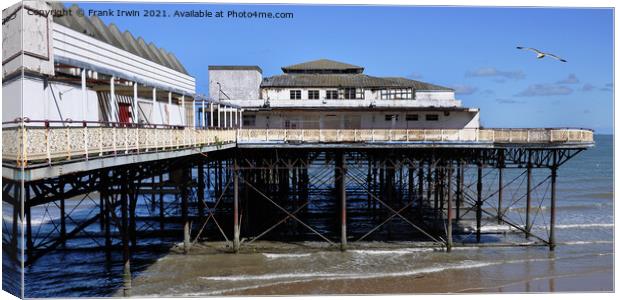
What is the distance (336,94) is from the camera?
3164 cm

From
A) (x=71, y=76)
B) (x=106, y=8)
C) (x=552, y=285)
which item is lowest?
(x=552, y=285)

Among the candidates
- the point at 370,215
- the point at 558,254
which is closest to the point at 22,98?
the point at 558,254

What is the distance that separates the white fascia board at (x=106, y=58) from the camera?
16094mm

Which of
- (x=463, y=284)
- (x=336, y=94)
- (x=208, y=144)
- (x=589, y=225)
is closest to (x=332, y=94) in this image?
(x=336, y=94)

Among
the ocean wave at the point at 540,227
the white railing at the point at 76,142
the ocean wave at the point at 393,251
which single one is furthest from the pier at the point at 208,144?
the ocean wave at the point at 393,251

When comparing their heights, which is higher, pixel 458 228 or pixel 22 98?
pixel 22 98

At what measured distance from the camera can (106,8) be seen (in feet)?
47.3

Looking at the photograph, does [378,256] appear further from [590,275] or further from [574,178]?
[574,178]

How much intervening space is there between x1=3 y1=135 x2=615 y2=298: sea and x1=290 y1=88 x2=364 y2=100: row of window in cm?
917

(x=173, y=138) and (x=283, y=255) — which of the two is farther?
(x=283, y=255)

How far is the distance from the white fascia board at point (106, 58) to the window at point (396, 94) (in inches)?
423

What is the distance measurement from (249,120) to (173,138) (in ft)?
47.0

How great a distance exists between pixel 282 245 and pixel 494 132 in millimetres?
9620

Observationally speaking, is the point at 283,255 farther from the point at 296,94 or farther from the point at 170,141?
the point at 296,94
